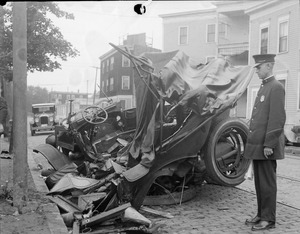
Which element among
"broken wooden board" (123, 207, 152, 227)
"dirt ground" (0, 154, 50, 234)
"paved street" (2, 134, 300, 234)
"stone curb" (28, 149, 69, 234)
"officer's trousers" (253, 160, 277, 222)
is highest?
"officer's trousers" (253, 160, 277, 222)

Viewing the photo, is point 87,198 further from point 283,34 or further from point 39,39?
point 283,34

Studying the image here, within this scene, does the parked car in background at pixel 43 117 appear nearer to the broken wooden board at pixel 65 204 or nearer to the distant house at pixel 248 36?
the distant house at pixel 248 36

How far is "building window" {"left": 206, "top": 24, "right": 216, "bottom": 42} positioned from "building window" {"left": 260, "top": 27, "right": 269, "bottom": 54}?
823cm

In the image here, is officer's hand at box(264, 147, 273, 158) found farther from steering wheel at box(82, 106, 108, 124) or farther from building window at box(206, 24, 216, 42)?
building window at box(206, 24, 216, 42)

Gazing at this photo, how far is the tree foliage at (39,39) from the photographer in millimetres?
9336

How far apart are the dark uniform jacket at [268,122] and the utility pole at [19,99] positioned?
2871 millimetres

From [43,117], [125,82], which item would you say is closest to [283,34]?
[43,117]

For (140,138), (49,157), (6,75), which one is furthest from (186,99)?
(6,75)

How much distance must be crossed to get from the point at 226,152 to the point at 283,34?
16.0 m

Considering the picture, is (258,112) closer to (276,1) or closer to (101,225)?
(101,225)

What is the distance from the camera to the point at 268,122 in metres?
4.46

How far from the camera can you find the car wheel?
5.28m

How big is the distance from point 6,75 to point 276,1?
15.2m

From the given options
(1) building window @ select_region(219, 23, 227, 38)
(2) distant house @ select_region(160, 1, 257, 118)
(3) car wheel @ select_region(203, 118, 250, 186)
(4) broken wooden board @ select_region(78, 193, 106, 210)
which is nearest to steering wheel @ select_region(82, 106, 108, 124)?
(4) broken wooden board @ select_region(78, 193, 106, 210)
